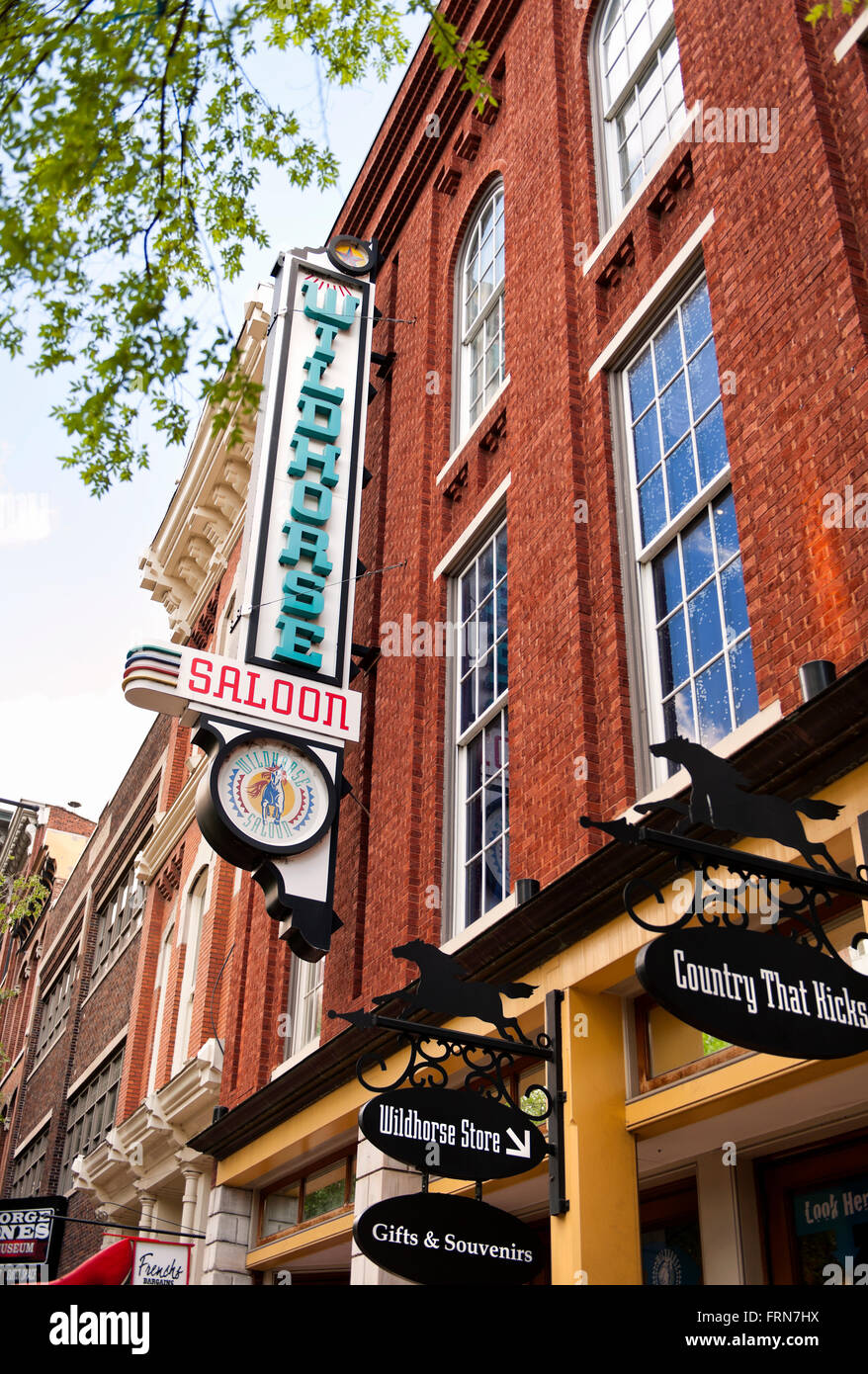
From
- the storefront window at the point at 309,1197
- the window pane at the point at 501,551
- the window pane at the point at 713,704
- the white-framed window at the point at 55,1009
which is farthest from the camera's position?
the white-framed window at the point at 55,1009

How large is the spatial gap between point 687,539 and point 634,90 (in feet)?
16.3

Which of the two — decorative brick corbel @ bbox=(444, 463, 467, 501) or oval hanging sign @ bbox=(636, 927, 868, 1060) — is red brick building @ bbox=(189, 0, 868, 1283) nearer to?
decorative brick corbel @ bbox=(444, 463, 467, 501)

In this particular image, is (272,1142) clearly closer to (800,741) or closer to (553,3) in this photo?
(800,741)

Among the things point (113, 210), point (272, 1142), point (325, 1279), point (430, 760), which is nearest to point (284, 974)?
point (272, 1142)

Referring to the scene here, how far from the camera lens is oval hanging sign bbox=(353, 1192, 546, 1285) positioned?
20.4ft

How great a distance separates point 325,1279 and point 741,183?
1115cm

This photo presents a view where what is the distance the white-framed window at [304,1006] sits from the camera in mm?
12828

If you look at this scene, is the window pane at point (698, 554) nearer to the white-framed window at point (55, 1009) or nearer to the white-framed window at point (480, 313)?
the white-framed window at point (480, 313)

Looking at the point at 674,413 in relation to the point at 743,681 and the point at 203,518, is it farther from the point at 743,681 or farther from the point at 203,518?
the point at 203,518

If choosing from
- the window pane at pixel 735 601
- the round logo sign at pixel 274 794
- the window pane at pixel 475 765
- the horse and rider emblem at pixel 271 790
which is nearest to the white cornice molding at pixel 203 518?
the round logo sign at pixel 274 794

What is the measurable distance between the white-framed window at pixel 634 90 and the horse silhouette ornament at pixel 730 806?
6.69 m

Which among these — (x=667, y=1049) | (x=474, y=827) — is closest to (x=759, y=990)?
(x=667, y=1049)
